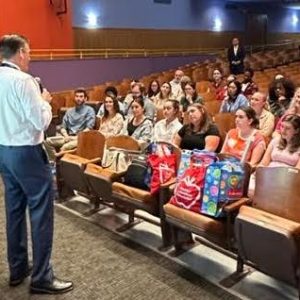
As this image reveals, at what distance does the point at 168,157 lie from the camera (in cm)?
295

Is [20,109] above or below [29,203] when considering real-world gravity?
above

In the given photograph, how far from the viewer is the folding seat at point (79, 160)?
3490 millimetres

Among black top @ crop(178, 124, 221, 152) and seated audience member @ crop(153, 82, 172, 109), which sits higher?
seated audience member @ crop(153, 82, 172, 109)

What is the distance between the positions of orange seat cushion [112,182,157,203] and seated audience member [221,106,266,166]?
692 millimetres

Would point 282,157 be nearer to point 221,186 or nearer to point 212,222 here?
point 221,186

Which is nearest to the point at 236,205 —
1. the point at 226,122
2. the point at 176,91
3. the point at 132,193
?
the point at 132,193

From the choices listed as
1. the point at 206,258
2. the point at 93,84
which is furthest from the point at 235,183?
the point at 93,84

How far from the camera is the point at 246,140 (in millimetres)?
3246

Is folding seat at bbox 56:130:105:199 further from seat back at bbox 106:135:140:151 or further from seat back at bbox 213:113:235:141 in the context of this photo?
seat back at bbox 213:113:235:141

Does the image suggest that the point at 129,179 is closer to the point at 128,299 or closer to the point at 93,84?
the point at 128,299

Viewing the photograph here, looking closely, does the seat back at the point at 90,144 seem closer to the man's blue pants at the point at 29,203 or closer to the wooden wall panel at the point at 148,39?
the man's blue pants at the point at 29,203

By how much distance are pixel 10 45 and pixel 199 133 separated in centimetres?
169

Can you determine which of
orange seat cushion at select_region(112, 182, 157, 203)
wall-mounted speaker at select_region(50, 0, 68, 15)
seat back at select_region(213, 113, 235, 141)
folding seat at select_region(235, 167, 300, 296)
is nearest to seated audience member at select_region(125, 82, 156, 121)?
seat back at select_region(213, 113, 235, 141)

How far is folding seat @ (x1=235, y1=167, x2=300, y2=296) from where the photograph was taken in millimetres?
2076
